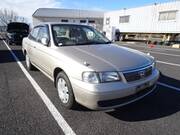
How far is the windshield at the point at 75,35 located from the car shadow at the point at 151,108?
1817 millimetres

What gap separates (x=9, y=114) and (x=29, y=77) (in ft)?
8.43

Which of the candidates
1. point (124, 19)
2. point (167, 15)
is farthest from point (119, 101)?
point (124, 19)

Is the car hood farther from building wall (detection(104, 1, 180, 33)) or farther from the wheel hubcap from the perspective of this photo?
building wall (detection(104, 1, 180, 33))

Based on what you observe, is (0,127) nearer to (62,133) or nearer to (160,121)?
(62,133)

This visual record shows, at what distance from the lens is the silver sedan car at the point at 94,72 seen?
3.23 m

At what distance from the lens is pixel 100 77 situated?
323 cm

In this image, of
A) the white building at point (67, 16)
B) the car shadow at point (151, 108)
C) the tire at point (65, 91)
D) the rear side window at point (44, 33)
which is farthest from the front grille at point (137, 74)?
the white building at point (67, 16)

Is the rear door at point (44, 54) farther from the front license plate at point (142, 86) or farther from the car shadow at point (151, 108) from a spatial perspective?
the front license plate at point (142, 86)

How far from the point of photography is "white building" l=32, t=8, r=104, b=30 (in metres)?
53.1

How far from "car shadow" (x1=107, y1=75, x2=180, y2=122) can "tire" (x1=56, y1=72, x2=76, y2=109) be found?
2.49 ft

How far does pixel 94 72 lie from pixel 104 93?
37cm

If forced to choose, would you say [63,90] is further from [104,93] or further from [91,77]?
[104,93]

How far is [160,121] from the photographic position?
11.6 feet

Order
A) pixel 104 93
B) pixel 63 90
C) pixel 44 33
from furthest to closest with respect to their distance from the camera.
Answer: pixel 44 33 < pixel 63 90 < pixel 104 93
